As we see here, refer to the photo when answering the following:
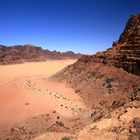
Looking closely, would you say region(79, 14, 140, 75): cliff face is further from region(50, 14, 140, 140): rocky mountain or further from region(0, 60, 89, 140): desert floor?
region(0, 60, 89, 140): desert floor

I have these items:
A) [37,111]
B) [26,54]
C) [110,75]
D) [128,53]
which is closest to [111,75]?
[110,75]

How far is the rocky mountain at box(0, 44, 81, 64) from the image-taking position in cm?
8944

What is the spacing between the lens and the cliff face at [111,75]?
801 inches

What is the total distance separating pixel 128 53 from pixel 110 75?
329 cm

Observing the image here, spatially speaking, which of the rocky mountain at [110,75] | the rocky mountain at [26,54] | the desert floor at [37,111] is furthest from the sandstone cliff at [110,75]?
the rocky mountain at [26,54]

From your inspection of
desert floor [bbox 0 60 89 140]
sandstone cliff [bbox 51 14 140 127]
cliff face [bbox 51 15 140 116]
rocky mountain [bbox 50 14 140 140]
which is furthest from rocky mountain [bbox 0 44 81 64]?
desert floor [bbox 0 60 89 140]

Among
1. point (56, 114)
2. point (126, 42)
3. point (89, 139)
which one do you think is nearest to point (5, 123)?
point (56, 114)

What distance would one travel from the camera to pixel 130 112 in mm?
9633

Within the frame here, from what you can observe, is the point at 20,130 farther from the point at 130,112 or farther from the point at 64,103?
the point at 130,112

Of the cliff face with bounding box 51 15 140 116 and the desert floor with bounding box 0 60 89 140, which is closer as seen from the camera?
the desert floor with bounding box 0 60 89 140

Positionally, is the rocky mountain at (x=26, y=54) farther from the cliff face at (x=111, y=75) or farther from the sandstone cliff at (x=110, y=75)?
the cliff face at (x=111, y=75)

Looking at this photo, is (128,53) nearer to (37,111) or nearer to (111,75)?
(111,75)

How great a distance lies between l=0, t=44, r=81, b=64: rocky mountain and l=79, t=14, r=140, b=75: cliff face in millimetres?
61346

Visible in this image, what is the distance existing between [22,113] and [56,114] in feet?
9.55
